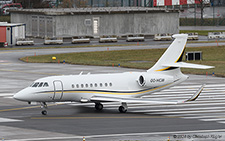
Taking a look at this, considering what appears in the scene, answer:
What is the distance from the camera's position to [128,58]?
254 ft

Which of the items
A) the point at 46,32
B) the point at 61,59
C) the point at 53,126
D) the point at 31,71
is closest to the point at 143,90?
the point at 53,126

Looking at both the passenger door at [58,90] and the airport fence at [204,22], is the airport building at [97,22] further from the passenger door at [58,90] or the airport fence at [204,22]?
the passenger door at [58,90]

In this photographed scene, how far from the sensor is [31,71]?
64.1 meters

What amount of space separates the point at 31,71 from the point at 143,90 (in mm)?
27823

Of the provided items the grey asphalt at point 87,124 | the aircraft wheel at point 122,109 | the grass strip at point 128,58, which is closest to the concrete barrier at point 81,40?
the grass strip at point 128,58

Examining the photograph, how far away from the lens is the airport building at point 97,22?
104 meters

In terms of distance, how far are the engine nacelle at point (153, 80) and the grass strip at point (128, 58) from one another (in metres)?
23.8

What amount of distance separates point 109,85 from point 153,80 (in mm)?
3494

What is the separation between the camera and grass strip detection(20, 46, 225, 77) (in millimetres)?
69312

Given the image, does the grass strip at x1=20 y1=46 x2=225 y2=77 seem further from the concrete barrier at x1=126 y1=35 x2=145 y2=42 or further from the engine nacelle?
the engine nacelle

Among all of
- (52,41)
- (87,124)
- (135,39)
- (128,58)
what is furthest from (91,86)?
(135,39)

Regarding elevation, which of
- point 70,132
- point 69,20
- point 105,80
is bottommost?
point 70,132

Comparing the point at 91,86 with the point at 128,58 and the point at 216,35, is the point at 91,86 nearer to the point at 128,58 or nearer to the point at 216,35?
the point at 128,58

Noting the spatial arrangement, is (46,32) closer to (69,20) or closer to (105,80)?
(69,20)
